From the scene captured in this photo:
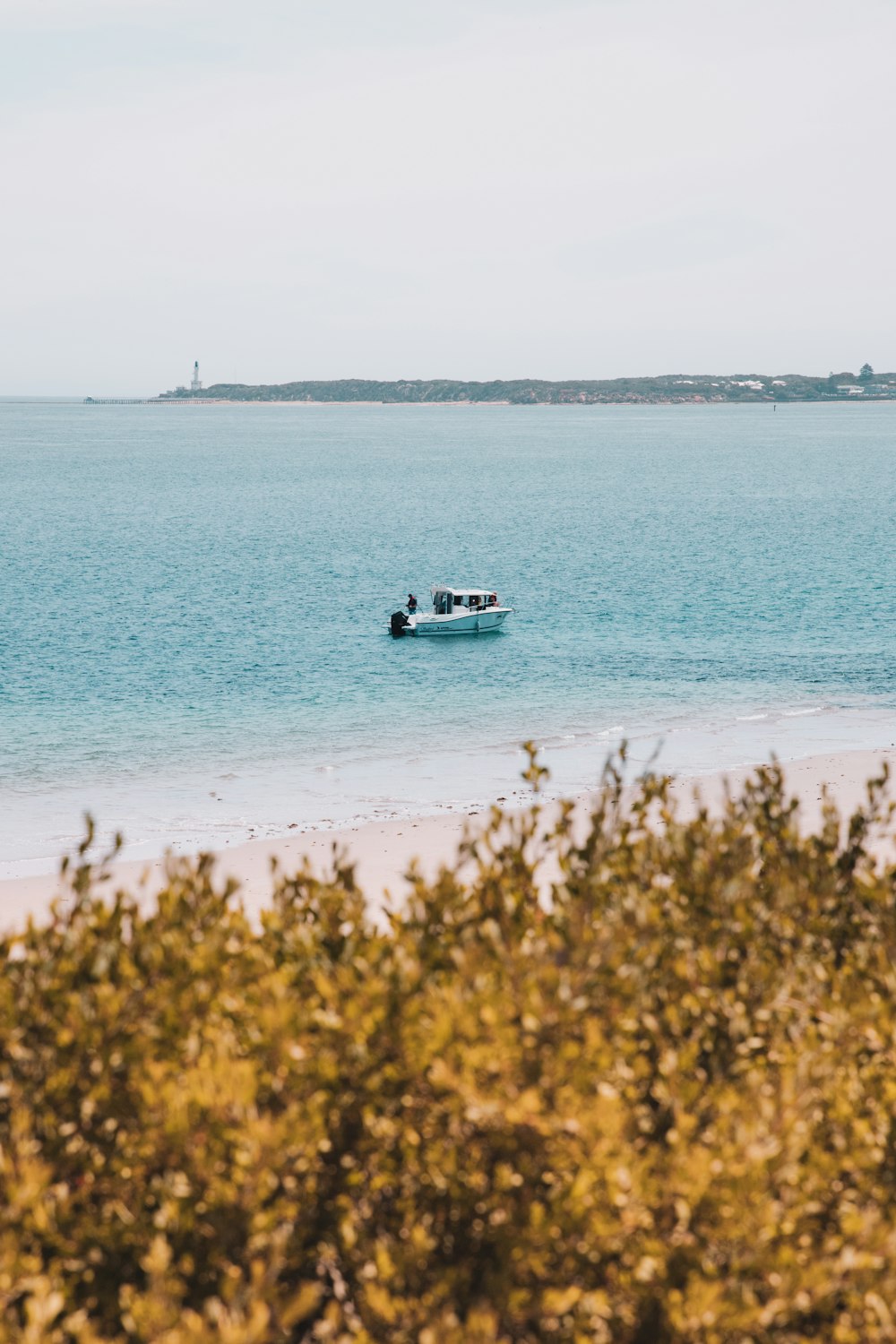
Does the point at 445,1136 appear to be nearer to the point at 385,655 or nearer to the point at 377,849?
the point at 377,849

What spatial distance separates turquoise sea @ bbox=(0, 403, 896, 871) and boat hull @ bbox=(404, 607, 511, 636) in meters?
1.07

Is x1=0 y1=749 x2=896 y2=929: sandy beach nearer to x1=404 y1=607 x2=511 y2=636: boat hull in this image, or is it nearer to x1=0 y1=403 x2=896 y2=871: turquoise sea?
x1=0 y1=403 x2=896 y2=871: turquoise sea

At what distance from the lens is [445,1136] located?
282 inches

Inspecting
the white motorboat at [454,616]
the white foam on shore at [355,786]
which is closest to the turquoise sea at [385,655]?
the white foam on shore at [355,786]

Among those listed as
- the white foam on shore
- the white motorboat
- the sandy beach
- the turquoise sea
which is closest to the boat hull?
the white motorboat

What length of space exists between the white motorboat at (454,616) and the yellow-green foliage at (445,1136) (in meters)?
50.8

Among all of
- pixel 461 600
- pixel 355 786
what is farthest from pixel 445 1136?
pixel 461 600

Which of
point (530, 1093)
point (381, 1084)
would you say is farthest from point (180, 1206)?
point (530, 1093)

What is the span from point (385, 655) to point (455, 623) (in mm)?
5129

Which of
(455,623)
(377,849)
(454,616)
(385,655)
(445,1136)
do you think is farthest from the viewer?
(454,616)

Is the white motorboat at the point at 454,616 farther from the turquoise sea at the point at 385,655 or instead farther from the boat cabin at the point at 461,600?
the turquoise sea at the point at 385,655

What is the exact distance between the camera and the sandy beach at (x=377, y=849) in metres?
23.7

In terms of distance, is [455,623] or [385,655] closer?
[385,655]

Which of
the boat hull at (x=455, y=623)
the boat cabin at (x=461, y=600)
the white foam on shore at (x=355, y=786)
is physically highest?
the boat cabin at (x=461, y=600)
